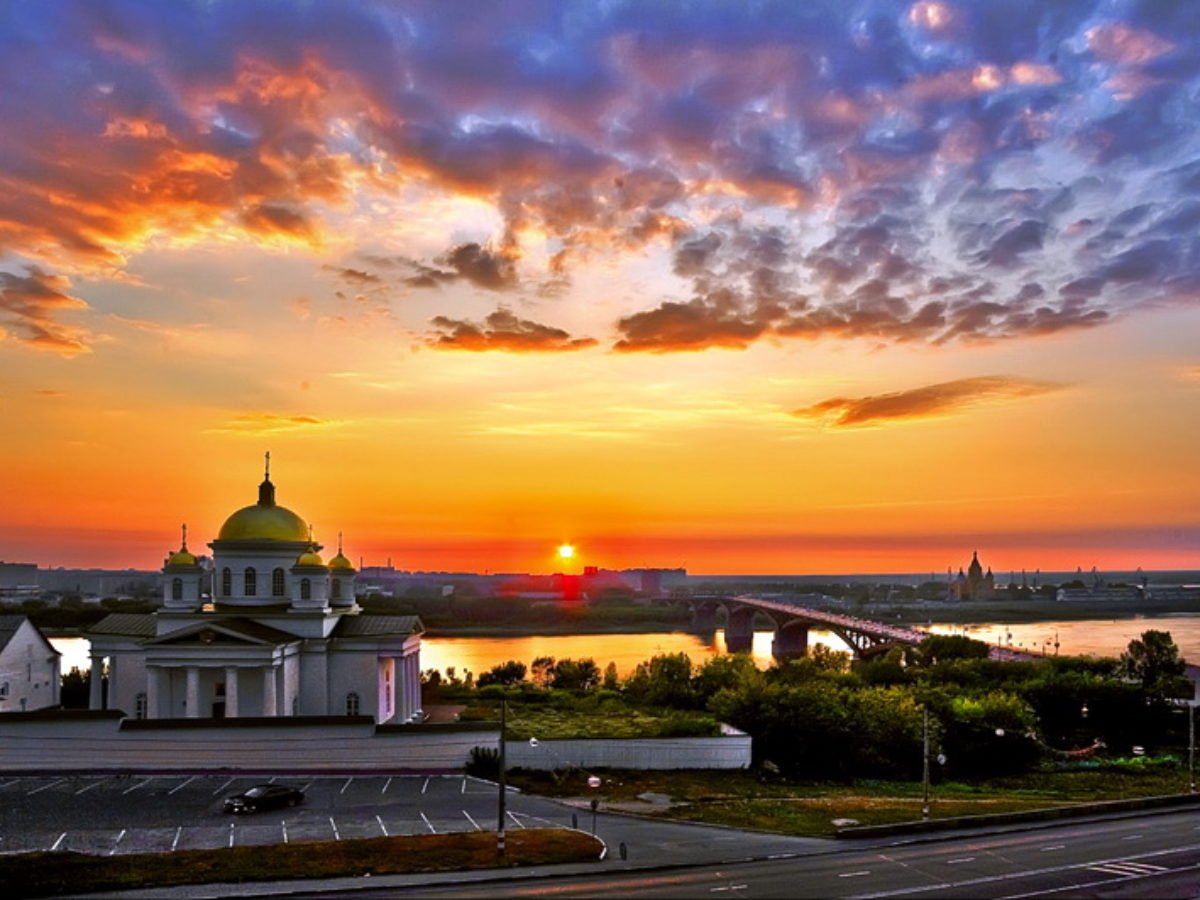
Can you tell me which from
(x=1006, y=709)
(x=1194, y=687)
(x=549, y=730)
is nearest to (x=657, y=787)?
(x=549, y=730)

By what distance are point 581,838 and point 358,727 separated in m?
14.8

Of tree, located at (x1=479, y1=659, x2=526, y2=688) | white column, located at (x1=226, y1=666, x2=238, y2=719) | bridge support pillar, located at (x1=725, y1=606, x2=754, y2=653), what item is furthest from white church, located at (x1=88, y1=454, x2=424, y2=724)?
bridge support pillar, located at (x1=725, y1=606, x2=754, y2=653)

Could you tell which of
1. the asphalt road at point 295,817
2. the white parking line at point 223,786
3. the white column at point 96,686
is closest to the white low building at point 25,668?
the white column at point 96,686

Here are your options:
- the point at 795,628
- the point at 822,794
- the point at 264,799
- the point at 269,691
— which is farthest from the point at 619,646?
the point at 264,799

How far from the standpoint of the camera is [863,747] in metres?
48.3

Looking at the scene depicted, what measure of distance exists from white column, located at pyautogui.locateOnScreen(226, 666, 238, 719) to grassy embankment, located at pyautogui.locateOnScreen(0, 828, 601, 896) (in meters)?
18.9

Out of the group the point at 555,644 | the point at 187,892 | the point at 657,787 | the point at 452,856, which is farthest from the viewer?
the point at 555,644

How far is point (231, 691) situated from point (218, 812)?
13.2 m

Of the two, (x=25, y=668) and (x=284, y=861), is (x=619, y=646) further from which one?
(x=284, y=861)

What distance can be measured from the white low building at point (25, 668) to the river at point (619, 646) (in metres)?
45.7

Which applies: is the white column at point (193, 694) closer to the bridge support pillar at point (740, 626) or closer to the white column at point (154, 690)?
the white column at point (154, 690)

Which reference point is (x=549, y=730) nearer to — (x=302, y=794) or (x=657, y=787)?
(x=657, y=787)

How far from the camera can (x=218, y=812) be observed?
115ft

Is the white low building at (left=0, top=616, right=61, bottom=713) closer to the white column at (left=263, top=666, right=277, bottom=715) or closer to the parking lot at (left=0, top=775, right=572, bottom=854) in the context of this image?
the white column at (left=263, top=666, right=277, bottom=715)
